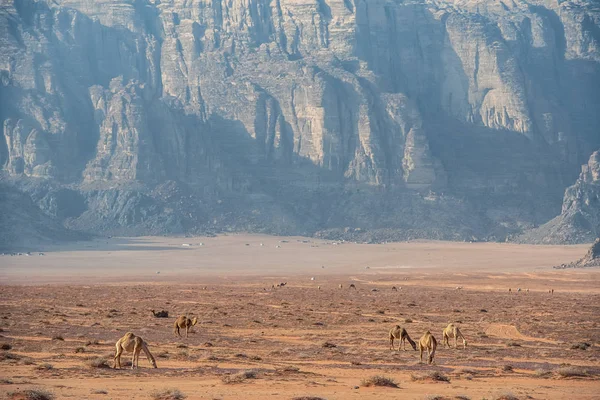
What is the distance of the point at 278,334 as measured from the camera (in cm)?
6291

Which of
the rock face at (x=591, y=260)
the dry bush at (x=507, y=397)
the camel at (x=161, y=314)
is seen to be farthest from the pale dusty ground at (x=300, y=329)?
the rock face at (x=591, y=260)

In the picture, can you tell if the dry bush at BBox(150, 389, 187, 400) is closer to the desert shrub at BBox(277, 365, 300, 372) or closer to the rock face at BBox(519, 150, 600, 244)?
the desert shrub at BBox(277, 365, 300, 372)

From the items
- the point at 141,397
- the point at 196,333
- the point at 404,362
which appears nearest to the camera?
the point at 141,397

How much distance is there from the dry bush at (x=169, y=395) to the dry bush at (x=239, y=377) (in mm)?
3555

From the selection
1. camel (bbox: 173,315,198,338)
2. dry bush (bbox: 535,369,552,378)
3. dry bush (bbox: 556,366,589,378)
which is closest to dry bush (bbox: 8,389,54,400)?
dry bush (bbox: 535,369,552,378)

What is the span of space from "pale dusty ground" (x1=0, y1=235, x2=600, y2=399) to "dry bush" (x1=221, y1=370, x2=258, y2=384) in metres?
0.26

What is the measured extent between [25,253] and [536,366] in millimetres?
130412

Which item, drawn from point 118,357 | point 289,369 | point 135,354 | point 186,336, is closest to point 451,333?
point 186,336

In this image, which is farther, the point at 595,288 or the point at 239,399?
the point at 595,288

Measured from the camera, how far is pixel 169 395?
131ft

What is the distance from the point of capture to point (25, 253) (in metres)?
174

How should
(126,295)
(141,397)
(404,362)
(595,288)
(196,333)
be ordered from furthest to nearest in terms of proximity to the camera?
1. (595,288)
2. (126,295)
3. (196,333)
4. (404,362)
5. (141,397)

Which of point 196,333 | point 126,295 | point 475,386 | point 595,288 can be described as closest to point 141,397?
point 475,386

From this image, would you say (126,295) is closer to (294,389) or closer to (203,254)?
(294,389)
